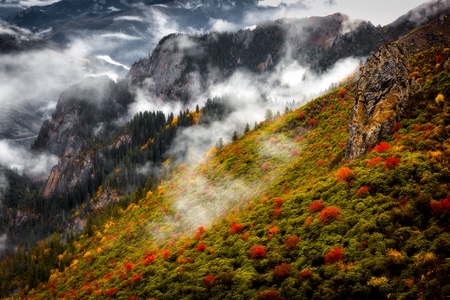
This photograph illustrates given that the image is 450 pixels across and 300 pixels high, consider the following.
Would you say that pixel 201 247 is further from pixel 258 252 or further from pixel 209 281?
pixel 258 252

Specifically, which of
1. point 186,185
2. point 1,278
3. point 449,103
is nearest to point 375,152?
point 449,103

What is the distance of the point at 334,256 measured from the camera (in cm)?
2412

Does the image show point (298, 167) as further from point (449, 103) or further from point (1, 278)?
point (1, 278)

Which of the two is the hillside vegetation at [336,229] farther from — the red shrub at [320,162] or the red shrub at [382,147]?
the red shrub at [320,162]

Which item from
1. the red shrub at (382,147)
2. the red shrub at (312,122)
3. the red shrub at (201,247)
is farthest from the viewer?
the red shrub at (312,122)

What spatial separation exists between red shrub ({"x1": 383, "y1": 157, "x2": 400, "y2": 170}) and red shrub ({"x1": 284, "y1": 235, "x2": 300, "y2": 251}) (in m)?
11.5

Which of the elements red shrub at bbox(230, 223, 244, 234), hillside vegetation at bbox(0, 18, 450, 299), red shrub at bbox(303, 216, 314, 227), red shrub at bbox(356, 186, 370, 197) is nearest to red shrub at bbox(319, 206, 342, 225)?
hillside vegetation at bbox(0, 18, 450, 299)

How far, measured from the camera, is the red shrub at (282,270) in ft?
82.9

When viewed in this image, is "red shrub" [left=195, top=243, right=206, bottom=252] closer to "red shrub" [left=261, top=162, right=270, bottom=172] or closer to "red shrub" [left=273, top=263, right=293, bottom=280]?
"red shrub" [left=273, top=263, right=293, bottom=280]

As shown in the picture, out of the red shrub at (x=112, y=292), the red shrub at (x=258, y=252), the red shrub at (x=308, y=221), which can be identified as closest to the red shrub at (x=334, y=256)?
the red shrub at (x=308, y=221)

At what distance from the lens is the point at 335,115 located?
6806cm

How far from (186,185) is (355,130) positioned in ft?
185

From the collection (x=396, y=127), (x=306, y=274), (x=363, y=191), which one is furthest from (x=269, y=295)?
(x=396, y=127)

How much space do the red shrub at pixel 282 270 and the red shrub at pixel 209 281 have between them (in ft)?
21.5
